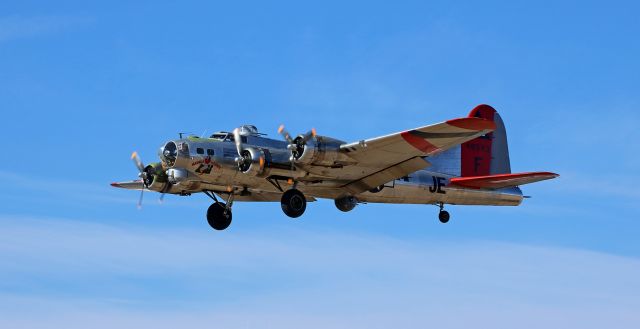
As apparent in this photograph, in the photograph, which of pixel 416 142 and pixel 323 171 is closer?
pixel 416 142

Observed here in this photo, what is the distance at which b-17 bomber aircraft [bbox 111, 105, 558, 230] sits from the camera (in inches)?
1175

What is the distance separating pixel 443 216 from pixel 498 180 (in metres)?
2.29

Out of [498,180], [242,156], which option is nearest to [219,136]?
[242,156]

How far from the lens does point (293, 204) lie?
30703mm

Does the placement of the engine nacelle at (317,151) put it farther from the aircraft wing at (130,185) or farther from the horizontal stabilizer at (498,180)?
the aircraft wing at (130,185)

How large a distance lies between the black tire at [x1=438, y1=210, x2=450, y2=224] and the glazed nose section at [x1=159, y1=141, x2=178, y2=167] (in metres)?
9.67

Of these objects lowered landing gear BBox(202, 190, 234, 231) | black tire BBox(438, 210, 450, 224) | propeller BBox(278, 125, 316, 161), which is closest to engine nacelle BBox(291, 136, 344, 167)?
propeller BBox(278, 125, 316, 161)

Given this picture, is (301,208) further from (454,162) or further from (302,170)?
(454,162)

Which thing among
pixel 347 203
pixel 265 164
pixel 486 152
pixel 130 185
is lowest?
pixel 347 203

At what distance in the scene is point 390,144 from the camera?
29.8 meters

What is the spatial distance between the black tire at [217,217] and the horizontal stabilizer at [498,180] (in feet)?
25.5

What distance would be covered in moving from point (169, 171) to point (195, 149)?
1198mm

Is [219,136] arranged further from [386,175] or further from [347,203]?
[386,175]

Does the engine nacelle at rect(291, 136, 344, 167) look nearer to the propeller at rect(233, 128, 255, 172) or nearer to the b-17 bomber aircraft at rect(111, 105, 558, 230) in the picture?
the b-17 bomber aircraft at rect(111, 105, 558, 230)
